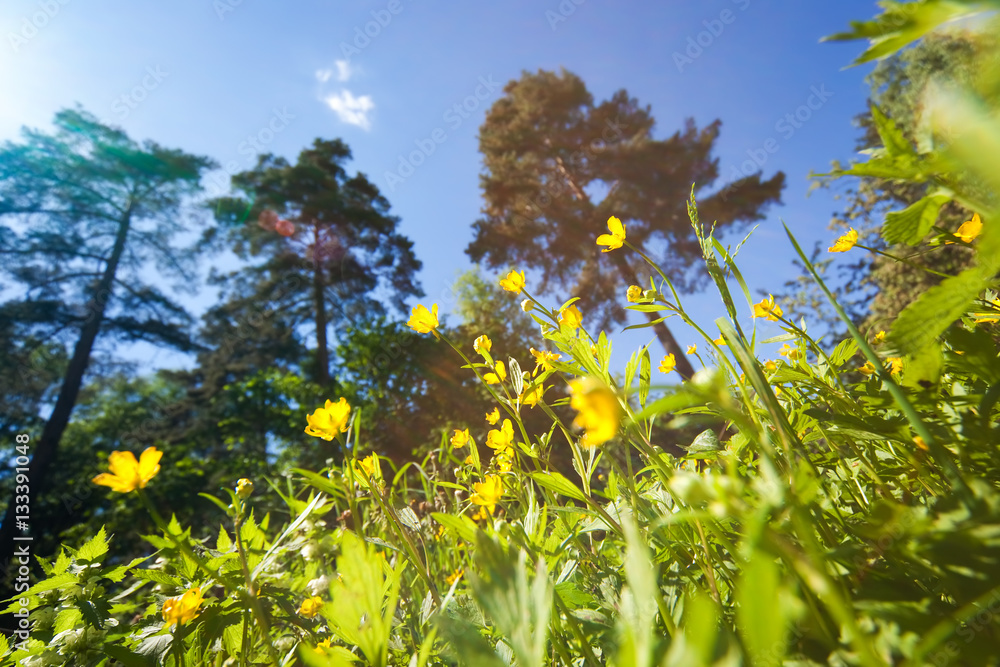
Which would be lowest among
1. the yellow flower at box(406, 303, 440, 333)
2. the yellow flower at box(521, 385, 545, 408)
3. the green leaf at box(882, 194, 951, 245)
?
the yellow flower at box(521, 385, 545, 408)

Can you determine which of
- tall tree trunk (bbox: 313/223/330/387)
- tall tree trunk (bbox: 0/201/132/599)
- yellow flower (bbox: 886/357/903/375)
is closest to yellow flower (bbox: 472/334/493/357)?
yellow flower (bbox: 886/357/903/375)

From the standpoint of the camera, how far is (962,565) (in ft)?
0.68

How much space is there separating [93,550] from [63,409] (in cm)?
766

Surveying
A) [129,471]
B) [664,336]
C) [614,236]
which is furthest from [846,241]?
[664,336]

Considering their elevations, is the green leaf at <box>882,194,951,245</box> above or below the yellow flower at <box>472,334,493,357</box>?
below

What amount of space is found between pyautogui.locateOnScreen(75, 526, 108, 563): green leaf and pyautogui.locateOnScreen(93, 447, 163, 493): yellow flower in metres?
0.31

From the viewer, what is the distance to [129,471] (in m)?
0.40

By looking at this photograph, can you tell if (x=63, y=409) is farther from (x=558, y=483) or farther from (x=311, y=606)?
(x=558, y=483)

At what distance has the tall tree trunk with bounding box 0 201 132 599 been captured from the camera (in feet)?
15.8

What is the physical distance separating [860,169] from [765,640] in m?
0.27

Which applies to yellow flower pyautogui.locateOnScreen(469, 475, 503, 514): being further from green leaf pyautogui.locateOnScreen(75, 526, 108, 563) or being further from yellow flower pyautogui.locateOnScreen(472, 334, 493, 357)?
green leaf pyautogui.locateOnScreen(75, 526, 108, 563)

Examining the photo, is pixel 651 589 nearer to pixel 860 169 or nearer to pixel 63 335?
pixel 860 169

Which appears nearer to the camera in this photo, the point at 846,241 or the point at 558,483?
the point at 558,483

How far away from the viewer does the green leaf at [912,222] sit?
284 millimetres
